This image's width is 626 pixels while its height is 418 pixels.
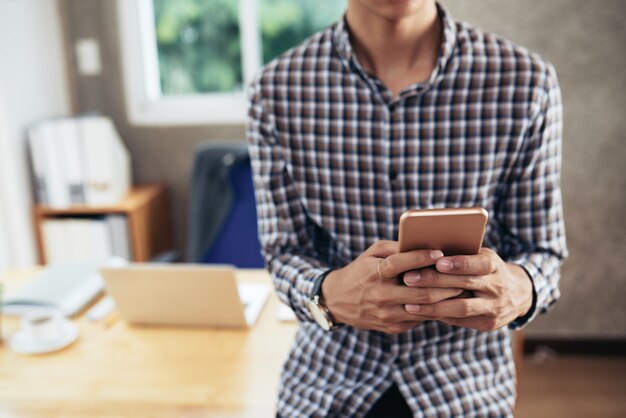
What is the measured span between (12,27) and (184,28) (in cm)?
78

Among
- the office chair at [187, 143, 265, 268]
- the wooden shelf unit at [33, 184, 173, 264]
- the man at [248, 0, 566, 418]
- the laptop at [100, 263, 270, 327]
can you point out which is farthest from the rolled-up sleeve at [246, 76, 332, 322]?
the wooden shelf unit at [33, 184, 173, 264]

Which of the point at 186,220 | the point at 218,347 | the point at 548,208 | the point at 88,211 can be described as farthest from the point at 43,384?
the point at 186,220

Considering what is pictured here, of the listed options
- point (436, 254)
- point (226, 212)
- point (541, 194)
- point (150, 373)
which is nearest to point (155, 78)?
point (226, 212)

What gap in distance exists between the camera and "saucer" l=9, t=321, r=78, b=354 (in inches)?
46.8

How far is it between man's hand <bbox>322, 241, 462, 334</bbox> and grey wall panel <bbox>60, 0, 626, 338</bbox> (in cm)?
116

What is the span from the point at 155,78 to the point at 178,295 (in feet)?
6.47

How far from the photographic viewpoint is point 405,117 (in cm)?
98

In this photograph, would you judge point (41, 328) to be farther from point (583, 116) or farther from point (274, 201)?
point (583, 116)

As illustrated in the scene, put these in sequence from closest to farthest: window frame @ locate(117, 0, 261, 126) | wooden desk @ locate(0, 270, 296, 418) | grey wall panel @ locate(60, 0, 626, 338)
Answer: wooden desk @ locate(0, 270, 296, 418) < grey wall panel @ locate(60, 0, 626, 338) < window frame @ locate(117, 0, 261, 126)

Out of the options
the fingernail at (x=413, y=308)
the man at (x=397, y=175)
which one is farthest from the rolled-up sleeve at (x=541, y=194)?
the fingernail at (x=413, y=308)

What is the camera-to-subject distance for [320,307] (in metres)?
0.91

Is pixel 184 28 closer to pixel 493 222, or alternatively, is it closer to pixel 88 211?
pixel 88 211

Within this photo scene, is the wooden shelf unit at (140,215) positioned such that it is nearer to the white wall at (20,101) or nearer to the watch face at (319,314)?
the white wall at (20,101)

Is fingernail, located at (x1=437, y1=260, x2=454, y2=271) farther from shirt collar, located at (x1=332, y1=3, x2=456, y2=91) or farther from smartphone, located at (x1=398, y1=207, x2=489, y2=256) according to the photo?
shirt collar, located at (x1=332, y1=3, x2=456, y2=91)
